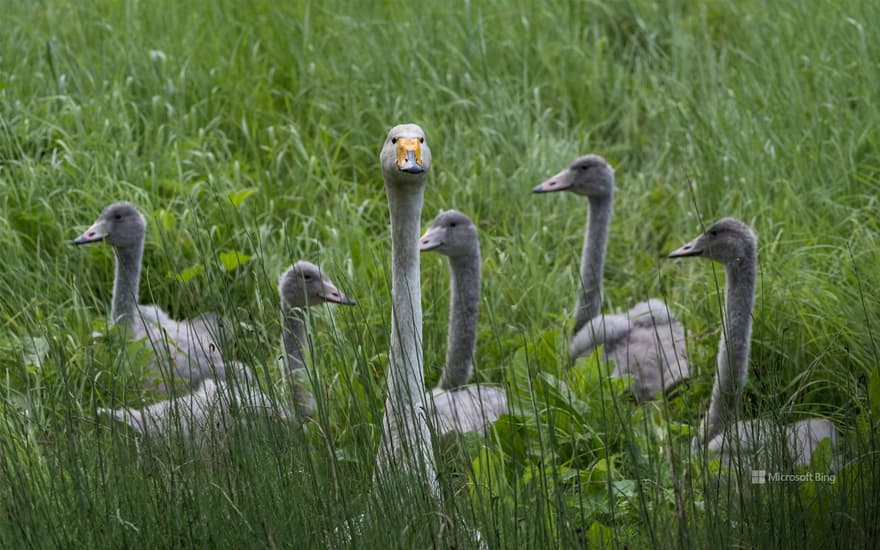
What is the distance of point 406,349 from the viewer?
428 cm

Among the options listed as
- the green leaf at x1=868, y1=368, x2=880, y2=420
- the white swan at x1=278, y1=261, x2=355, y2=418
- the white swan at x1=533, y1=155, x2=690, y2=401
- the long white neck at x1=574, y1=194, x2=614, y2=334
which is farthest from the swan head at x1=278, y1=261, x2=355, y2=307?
the green leaf at x1=868, y1=368, x2=880, y2=420

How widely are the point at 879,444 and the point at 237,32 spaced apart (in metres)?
6.01

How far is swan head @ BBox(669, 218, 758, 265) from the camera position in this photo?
6102 millimetres

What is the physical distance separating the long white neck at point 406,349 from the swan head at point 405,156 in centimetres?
4

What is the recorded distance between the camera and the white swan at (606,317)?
21.4 feet

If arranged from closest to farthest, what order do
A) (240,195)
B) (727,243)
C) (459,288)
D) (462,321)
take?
(727,243) < (462,321) < (459,288) < (240,195)

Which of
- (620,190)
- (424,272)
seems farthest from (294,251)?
(620,190)

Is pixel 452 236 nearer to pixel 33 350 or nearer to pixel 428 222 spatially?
pixel 428 222

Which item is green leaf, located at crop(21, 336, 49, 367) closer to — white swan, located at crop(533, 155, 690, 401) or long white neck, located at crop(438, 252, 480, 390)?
long white neck, located at crop(438, 252, 480, 390)

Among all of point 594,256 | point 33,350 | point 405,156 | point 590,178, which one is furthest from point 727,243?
point 33,350

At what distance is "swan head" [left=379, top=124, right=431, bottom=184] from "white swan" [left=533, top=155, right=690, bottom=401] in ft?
6.77

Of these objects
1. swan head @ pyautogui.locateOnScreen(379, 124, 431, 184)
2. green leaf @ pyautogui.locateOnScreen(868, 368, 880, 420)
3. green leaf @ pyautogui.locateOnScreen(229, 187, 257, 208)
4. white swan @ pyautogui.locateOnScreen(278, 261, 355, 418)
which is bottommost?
green leaf @ pyautogui.locateOnScreen(868, 368, 880, 420)

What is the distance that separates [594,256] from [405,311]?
310 cm

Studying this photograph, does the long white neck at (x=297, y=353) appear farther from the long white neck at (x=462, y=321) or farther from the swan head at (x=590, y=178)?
the swan head at (x=590, y=178)
